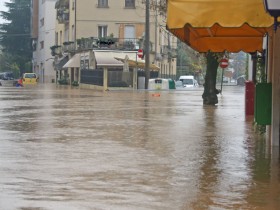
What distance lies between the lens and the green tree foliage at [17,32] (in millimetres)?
109562

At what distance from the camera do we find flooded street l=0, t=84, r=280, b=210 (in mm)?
8109

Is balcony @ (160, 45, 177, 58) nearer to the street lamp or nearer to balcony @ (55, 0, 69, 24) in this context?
balcony @ (55, 0, 69, 24)

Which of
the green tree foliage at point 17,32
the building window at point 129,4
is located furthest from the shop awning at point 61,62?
the green tree foliage at point 17,32

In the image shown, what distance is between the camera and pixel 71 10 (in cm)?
7581

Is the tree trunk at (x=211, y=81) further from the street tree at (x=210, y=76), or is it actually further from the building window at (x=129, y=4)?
the building window at (x=129, y=4)

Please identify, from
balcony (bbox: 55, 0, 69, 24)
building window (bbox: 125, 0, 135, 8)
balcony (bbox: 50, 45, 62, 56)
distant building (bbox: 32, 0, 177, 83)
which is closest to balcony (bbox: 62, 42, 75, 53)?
distant building (bbox: 32, 0, 177, 83)

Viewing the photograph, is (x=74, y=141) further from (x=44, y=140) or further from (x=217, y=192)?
(x=217, y=192)

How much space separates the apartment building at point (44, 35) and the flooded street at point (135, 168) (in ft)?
266

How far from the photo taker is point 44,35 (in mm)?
101062

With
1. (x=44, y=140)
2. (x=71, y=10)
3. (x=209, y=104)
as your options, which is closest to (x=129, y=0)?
(x=71, y=10)

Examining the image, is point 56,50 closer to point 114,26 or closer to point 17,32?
point 114,26

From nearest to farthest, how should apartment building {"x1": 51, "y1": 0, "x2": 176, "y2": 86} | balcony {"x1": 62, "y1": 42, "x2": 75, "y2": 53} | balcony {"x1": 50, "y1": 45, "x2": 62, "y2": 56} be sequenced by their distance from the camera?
apartment building {"x1": 51, "y1": 0, "x2": 176, "y2": 86} → balcony {"x1": 62, "y1": 42, "x2": 75, "y2": 53} → balcony {"x1": 50, "y1": 45, "x2": 62, "y2": 56}

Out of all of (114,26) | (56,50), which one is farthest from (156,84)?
(56,50)

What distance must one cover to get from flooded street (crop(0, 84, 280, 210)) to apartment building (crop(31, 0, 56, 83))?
81.1 m
